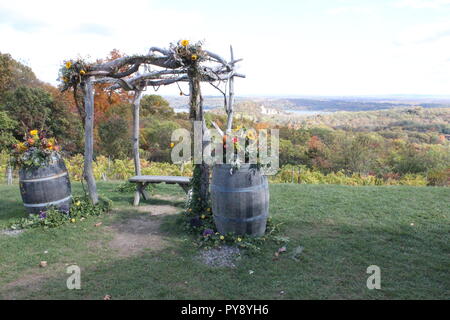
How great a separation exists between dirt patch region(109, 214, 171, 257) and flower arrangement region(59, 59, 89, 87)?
8.35 feet

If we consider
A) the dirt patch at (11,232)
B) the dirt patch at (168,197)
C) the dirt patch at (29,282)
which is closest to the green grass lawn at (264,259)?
the dirt patch at (29,282)

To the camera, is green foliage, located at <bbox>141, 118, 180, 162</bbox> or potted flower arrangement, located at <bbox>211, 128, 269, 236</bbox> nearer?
potted flower arrangement, located at <bbox>211, 128, 269, 236</bbox>

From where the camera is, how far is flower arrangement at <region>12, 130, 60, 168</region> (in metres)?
4.96

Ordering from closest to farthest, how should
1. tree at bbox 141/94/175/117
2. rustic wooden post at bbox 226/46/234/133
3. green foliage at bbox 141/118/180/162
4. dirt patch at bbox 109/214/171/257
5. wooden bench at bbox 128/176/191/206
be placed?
dirt patch at bbox 109/214/171/257, rustic wooden post at bbox 226/46/234/133, wooden bench at bbox 128/176/191/206, green foliage at bbox 141/118/180/162, tree at bbox 141/94/175/117

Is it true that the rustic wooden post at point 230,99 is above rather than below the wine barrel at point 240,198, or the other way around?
above

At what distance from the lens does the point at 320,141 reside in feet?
56.6

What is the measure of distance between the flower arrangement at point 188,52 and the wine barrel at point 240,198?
5.40 ft

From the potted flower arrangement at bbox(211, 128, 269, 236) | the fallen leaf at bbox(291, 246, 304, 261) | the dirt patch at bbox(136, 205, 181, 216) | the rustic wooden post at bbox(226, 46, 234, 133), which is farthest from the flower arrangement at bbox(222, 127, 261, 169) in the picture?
the dirt patch at bbox(136, 205, 181, 216)

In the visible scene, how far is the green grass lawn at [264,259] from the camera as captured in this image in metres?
3.09

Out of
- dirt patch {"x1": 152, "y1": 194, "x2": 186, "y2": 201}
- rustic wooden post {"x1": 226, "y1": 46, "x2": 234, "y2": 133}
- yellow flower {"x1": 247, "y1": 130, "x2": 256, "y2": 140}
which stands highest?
rustic wooden post {"x1": 226, "y1": 46, "x2": 234, "y2": 133}

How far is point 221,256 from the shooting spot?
3.83m

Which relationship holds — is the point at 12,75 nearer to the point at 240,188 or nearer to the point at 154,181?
the point at 154,181

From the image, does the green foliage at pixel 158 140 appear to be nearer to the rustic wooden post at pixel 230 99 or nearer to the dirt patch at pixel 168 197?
the dirt patch at pixel 168 197

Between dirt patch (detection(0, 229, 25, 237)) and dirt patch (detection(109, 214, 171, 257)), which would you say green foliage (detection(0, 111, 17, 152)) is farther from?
dirt patch (detection(109, 214, 171, 257))
